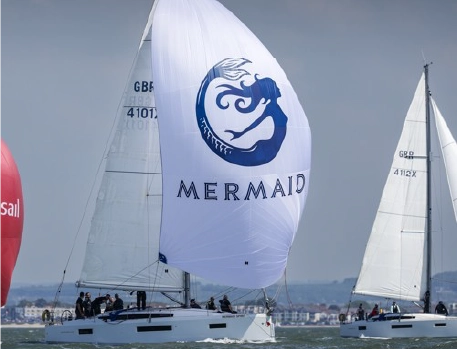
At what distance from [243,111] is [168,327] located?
5.60 meters

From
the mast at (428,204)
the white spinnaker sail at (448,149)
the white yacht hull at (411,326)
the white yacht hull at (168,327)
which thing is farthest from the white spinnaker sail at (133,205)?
the white spinnaker sail at (448,149)

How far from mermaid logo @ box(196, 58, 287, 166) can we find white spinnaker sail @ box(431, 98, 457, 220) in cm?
1077

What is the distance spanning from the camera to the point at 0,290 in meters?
35.4

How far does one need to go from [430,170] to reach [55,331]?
14.4m

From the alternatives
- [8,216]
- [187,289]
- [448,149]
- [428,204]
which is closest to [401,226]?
[428,204]

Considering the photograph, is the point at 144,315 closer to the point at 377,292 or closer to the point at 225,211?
the point at 225,211

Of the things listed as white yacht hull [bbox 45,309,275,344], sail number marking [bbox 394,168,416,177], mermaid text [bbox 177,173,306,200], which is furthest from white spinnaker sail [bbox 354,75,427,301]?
mermaid text [bbox 177,173,306,200]

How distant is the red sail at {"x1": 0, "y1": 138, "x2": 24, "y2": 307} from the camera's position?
1362 inches

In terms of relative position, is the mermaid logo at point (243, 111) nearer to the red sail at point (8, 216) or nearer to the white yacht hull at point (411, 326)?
the red sail at point (8, 216)

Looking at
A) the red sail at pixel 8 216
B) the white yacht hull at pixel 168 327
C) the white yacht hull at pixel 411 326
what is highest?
the red sail at pixel 8 216

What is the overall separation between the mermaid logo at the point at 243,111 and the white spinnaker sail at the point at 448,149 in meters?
10.8

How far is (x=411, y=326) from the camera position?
44.2m

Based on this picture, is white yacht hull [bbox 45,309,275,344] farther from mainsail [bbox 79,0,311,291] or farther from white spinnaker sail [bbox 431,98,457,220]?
white spinnaker sail [bbox 431,98,457,220]

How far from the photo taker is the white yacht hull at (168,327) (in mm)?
36688
